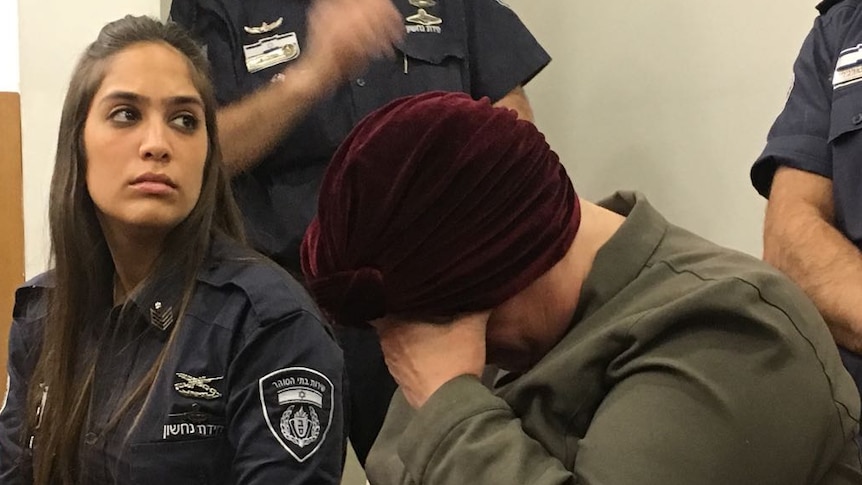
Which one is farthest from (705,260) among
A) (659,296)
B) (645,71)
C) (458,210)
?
(645,71)

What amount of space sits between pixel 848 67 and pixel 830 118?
7cm

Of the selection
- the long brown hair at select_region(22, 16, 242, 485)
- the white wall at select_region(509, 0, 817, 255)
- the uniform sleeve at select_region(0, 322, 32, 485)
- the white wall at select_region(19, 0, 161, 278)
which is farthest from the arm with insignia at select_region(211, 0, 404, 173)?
the white wall at select_region(509, 0, 817, 255)

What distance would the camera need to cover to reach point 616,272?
2.56ft

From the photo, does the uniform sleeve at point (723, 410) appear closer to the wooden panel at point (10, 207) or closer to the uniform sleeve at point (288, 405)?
the uniform sleeve at point (288, 405)

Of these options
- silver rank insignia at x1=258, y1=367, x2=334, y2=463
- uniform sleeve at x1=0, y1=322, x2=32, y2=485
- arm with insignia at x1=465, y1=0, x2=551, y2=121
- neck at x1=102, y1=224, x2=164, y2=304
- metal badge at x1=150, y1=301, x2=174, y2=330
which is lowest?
uniform sleeve at x1=0, y1=322, x2=32, y2=485

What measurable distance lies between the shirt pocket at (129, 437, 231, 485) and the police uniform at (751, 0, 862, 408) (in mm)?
909

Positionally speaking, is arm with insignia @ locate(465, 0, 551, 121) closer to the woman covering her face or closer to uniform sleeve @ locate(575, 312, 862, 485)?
the woman covering her face

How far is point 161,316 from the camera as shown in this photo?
133cm

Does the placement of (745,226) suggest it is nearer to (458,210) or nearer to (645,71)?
(645,71)

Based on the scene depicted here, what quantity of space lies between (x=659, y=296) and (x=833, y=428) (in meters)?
0.15

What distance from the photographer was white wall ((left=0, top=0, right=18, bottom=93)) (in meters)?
Result: 2.06

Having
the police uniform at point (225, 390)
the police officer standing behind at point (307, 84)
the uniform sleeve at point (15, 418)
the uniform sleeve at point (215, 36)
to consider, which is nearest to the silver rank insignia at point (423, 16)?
the police officer standing behind at point (307, 84)

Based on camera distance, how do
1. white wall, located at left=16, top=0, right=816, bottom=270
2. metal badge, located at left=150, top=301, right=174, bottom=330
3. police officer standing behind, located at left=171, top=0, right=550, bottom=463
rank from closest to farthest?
metal badge, located at left=150, top=301, right=174, bottom=330, police officer standing behind, located at left=171, top=0, right=550, bottom=463, white wall, located at left=16, top=0, right=816, bottom=270

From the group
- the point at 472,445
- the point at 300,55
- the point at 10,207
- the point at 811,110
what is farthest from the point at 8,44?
the point at 472,445
